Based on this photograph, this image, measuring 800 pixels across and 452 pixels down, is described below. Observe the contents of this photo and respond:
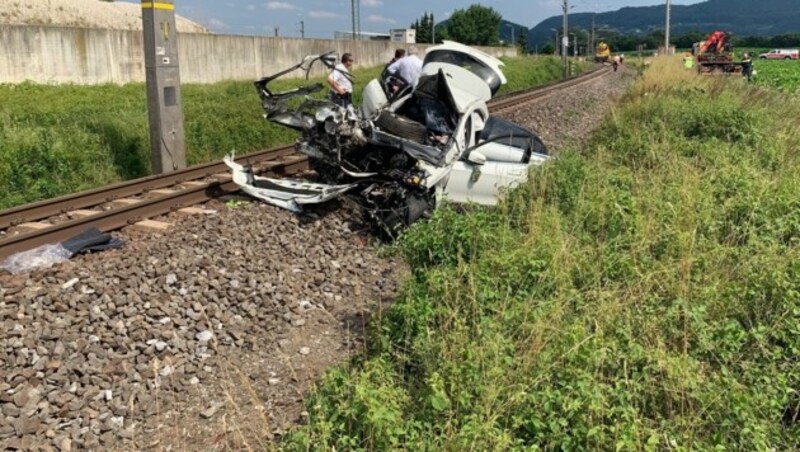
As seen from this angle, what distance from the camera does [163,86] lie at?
9.97 meters

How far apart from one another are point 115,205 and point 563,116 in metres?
15.2

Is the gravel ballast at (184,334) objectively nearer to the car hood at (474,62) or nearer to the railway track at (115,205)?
the railway track at (115,205)

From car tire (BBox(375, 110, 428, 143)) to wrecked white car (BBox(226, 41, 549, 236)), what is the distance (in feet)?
0.04

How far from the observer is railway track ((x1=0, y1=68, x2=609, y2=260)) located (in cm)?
658

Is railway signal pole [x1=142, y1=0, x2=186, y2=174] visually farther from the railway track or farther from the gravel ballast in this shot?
the gravel ballast

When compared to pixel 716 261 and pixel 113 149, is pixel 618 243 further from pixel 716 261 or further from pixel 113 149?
pixel 113 149

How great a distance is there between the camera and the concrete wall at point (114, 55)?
63.6 ft

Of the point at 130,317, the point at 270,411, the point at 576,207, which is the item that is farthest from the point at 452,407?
the point at 576,207

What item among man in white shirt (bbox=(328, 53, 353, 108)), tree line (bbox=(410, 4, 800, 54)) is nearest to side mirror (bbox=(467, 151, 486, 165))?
man in white shirt (bbox=(328, 53, 353, 108))

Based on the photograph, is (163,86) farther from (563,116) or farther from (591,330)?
(563,116)

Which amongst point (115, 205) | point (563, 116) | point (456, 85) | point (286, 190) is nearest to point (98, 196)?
point (115, 205)

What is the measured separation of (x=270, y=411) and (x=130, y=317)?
1497 millimetres

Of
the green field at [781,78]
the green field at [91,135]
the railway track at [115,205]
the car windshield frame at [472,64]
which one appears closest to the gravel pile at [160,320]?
the railway track at [115,205]

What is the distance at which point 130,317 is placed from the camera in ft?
16.4
